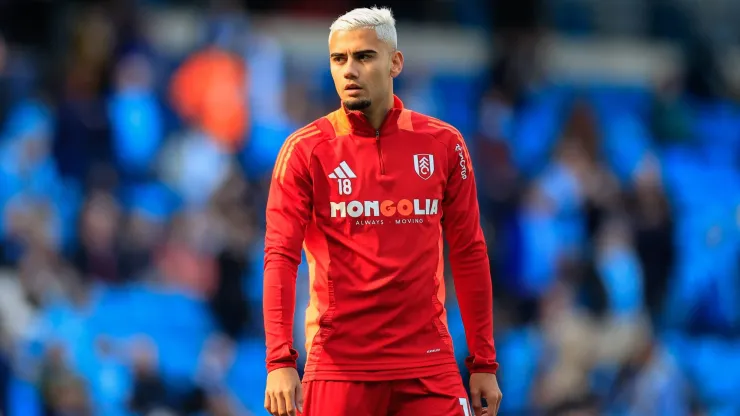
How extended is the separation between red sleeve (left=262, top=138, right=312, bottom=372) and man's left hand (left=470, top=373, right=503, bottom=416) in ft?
2.23

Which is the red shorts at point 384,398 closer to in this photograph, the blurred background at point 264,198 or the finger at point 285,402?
the finger at point 285,402

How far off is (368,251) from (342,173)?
0.28m

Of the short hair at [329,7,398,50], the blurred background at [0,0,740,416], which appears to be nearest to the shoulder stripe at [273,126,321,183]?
the short hair at [329,7,398,50]

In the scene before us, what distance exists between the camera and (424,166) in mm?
4332

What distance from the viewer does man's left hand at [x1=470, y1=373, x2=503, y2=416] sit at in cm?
433

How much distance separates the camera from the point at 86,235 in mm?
9453

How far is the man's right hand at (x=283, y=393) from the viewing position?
398cm

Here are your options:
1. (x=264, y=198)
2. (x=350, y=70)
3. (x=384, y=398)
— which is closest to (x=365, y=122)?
(x=350, y=70)

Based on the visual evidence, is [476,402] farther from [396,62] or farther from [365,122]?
[396,62]

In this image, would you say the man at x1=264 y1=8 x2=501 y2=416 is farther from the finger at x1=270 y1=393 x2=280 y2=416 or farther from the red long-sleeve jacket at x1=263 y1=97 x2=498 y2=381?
the finger at x1=270 y1=393 x2=280 y2=416

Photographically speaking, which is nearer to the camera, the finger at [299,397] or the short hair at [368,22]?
the finger at [299,397]

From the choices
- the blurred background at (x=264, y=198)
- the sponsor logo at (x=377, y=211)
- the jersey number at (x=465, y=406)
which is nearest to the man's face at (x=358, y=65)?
the sponsor logo at (x=377, y=211)

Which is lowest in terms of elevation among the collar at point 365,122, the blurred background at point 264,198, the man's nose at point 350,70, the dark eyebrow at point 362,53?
the blurred background at point 264,198

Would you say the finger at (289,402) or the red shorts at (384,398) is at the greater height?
the finger at (289,402)
